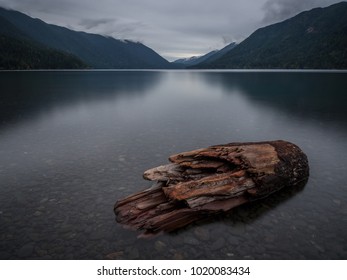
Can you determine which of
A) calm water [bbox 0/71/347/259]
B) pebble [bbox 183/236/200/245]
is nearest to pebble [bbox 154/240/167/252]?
calm water [bbox 0/71/347/259]

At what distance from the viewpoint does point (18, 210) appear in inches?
495

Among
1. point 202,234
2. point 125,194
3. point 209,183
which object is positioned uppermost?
point 209,183

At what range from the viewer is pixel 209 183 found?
12.6 metres

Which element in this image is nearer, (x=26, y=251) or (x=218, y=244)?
(x=26, y=251)

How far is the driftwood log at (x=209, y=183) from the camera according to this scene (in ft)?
38.3

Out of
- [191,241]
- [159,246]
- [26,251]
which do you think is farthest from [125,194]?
[26,251]

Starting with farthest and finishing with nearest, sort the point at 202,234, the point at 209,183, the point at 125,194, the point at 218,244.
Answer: the point at 125,194
the point at 209,183
the point at 202,234
the point at 218,244

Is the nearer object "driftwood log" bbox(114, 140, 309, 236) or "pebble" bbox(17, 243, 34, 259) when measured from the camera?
"pebble" bbox(17, 243, 34, 259)

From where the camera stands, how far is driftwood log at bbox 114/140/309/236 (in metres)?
11.7

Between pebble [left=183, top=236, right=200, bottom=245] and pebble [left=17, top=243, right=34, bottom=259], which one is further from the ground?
pebble [left=183, top=236, right=200, bottom=245]

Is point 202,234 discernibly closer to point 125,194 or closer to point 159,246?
point 159,246

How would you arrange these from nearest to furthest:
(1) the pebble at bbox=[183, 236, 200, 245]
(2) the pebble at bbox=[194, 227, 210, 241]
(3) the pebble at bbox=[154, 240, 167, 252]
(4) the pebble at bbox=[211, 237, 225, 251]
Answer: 1. (3) the pebble at bbox=[154, 240, 167, 252]
2. (4) the pebble at bbox=[211, 237, 225, 251]
3. (1) the pebble at bbox=[183, 236, 200, 245]
4. (2) the pebble at bbox=[194, 227, 210, 241]

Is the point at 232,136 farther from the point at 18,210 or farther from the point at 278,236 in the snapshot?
the point at 18,210

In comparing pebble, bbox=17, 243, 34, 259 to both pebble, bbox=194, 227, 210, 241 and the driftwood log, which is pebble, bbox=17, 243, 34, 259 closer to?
the driftwood log
